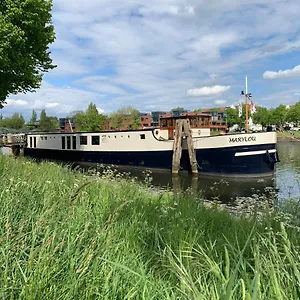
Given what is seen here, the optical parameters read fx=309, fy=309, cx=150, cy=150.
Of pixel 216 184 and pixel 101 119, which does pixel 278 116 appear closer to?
pixel 101 119

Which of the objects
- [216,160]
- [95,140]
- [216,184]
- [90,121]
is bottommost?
[216,184]

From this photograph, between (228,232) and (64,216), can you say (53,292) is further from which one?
(228,232)

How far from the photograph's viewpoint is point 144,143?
68.5 feet

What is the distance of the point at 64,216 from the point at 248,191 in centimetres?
1223

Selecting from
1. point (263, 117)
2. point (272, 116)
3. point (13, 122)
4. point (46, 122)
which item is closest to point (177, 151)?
point (263, 117)

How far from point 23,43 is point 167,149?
34.1ft

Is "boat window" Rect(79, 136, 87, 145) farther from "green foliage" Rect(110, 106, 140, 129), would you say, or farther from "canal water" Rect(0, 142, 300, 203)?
"green foliage" Rect(110, 106, 140, 129)

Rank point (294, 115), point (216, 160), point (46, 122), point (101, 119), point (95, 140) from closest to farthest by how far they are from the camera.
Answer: point (216, 160), point (95, 140), point (101, 119), point (294, 115), point (46, 122)

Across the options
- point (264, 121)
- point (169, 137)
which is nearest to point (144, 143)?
point (169, 137)

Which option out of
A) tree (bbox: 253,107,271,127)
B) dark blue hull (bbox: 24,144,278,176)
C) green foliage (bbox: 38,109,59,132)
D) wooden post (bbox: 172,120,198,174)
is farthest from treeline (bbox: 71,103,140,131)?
wooden post (bbox: 172,120,198,174)

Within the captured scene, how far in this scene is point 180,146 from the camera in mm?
19062

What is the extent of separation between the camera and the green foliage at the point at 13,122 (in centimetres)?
8639

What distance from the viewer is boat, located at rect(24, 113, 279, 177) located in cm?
1728

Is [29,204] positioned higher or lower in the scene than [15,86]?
lower
